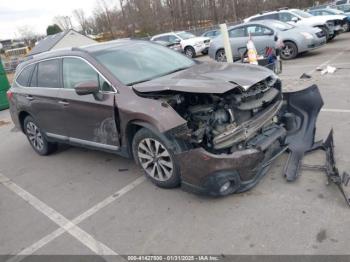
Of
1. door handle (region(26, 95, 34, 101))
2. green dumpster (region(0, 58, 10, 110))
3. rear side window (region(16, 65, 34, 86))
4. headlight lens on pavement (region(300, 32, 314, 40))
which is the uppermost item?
rear side window (region(16, 65, 34, 86))

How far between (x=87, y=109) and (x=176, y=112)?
1.53 m

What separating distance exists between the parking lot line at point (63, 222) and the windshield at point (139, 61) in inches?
69.8

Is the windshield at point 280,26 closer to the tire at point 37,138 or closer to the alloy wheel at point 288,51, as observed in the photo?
the alloy wheel at point 288,51

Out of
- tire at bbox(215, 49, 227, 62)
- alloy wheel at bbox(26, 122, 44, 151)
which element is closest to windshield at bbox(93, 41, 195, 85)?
alloy wheel at bbox(26, 122, 44, 151)

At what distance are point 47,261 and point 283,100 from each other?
3577 millimetres

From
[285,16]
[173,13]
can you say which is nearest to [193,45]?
[285,16]

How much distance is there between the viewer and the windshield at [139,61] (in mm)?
4478

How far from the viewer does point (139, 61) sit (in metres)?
4.80

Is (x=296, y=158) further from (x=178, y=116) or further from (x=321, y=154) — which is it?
(x=178, y=116)

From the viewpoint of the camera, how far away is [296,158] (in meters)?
4.23

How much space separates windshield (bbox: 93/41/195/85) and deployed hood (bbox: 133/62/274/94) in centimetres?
24

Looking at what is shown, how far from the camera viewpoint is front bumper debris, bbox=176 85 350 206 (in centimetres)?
343

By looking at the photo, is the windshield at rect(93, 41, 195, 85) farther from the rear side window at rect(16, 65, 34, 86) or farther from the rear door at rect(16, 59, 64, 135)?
the rear side window at rect(16, 65, 34, 86)

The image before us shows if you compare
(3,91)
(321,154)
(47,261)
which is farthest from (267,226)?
(3,91)
